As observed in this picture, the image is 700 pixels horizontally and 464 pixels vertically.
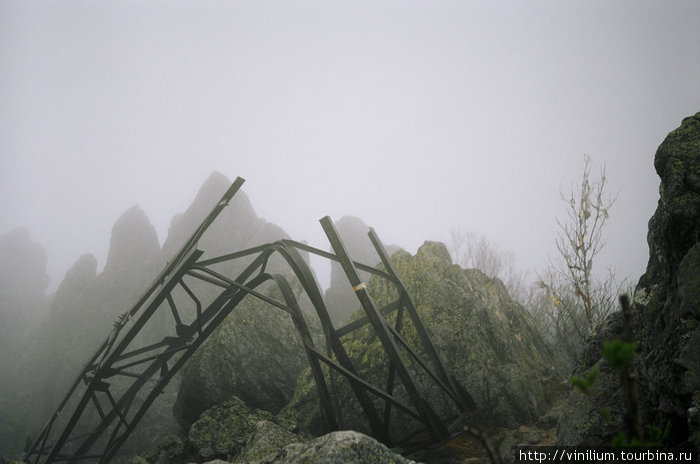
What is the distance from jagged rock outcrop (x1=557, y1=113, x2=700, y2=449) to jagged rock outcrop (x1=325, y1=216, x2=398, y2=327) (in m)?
25.5

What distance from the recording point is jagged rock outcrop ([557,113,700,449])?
2.26 m

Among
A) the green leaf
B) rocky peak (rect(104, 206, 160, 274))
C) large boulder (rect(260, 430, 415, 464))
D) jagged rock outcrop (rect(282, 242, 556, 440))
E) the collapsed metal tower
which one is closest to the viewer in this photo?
the green leaf

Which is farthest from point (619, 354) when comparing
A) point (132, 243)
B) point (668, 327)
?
point (132, 243)

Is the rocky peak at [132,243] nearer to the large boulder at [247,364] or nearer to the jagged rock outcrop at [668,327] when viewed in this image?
the large boulder at [247,364]

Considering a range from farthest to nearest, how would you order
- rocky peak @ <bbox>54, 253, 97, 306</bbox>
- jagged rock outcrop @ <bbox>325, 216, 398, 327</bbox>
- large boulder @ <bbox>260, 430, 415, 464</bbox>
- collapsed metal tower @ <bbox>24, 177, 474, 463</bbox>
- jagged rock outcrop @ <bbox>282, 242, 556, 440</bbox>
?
1. rocky peak @ <bbox>54, 253, 97, 306</bbox>
2. jagged rock outcrop @ <bbox>325, 216, 398, 327</bbox>
3. jagged rock outcrop @ <bbox>282, 242, 556, 440</bbox>
4. collapsed metal tower @ <bbox>24, 177, 474, 463</bbox>
5. large boulder @ <bbox>260, 430, 415, 464</bbox>

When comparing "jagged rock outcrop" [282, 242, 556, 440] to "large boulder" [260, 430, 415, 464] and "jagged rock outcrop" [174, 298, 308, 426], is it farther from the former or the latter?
"large boulder" [260, 430, 415, 464]

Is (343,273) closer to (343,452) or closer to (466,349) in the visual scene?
(466,349)

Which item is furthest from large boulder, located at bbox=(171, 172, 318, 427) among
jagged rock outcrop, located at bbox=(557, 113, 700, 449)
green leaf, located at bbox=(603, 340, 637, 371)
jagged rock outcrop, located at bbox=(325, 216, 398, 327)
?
jagged rock outcrop, located at bbox=(325, 216, 398, 327)

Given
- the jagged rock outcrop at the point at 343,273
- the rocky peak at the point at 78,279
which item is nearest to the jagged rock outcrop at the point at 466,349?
the jagged rock outcrop at the point at 343,273

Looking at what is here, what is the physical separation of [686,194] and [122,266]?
141 feet

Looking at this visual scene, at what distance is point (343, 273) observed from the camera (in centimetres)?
3475

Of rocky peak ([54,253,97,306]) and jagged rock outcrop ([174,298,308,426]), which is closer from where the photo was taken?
jagged rock outcrop ([174,298,308,426])

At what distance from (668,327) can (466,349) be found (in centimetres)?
360

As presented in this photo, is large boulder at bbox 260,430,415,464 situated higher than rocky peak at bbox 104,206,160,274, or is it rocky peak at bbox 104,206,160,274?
rocky peak at bbox 104,206,160,274
